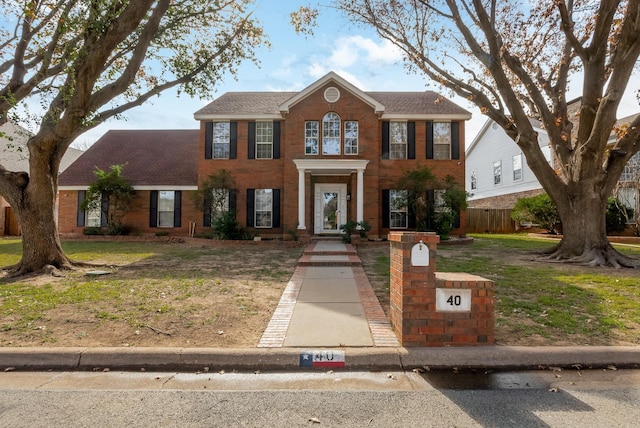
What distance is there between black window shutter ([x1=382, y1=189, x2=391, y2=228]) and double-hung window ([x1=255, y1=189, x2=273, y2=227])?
197 inches

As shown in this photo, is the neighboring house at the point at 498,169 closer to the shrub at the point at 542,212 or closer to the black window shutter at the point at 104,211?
the shrub at the point at 542,212

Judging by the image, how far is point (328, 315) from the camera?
193 inches

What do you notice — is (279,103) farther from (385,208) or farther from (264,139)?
(385,208)

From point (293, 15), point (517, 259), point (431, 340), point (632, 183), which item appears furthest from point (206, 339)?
point (632, 183)

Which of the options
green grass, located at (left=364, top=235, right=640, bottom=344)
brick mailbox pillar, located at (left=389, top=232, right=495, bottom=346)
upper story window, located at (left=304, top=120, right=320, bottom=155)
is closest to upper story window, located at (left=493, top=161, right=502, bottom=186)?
upper story window, located at (left=304, top=120, right=320, bottom=155)

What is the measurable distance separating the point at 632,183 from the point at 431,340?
18.2 m

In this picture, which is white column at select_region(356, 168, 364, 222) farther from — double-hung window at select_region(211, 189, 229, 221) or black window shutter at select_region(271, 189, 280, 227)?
double-hung window at select_region(211, 189, 229, 221)

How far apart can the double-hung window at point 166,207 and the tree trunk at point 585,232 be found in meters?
15.6

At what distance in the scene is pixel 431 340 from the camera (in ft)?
12.3

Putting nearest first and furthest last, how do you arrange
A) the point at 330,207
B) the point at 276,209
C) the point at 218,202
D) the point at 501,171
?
the point at 218,202 < the point at 276,209 < the point at 330,207 < the point at 501,171

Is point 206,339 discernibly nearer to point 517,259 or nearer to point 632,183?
point 517,259

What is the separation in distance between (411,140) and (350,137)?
2.83 meters

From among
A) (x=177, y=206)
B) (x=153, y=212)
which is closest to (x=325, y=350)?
(x=177, y=206)

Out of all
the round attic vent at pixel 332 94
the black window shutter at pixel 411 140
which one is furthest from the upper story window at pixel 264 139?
the black window shutter at pixel 411 140
